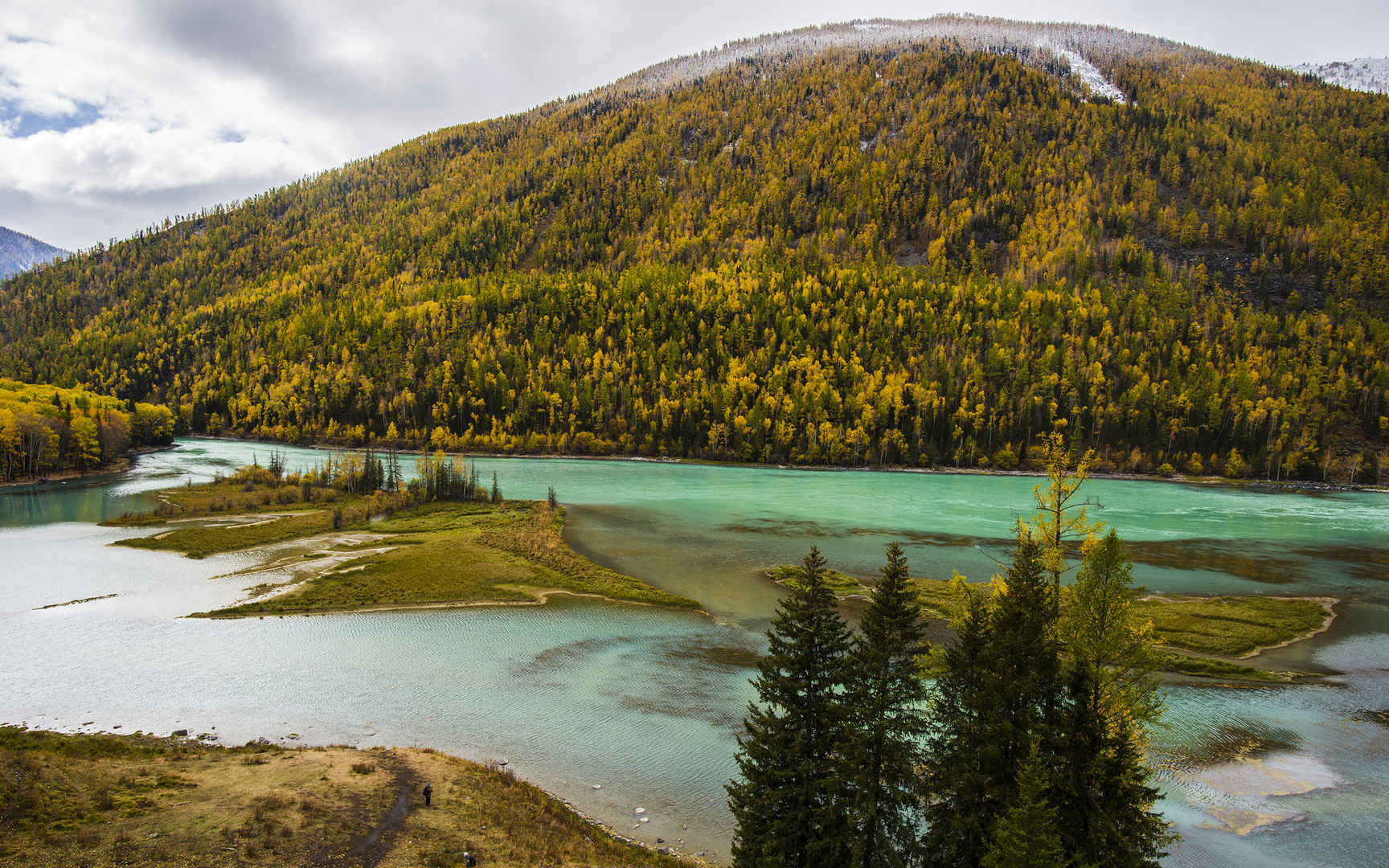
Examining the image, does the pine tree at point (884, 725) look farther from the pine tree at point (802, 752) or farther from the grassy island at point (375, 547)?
the grassy island at point (375, 547)

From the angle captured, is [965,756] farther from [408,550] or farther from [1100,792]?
[408,550]

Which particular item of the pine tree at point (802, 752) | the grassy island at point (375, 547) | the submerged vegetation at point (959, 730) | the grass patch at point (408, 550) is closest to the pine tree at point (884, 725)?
the submerged vegetation at point (959, 730)

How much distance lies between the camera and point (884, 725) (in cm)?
1424

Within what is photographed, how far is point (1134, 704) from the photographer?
599 inches

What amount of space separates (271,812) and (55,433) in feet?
389

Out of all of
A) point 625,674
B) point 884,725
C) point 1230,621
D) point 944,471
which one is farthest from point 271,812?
point 944,471

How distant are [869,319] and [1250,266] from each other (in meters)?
121

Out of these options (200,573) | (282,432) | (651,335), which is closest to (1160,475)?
(651,335)

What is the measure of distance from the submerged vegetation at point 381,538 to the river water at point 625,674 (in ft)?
9.03

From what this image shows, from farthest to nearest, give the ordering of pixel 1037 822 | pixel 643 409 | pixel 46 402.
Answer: pixel 643 409, pixel 46 402, pixel 1037 822

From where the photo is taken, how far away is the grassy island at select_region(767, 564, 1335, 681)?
35.6m

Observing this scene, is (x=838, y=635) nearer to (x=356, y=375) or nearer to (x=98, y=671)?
(x=98, y=671)

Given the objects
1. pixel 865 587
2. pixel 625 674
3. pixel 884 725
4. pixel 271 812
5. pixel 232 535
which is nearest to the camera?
pixel 884 725

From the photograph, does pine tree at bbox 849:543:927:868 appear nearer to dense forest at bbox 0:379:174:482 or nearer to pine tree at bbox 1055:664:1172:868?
pine tree at bbox 1055:664:1172:868
